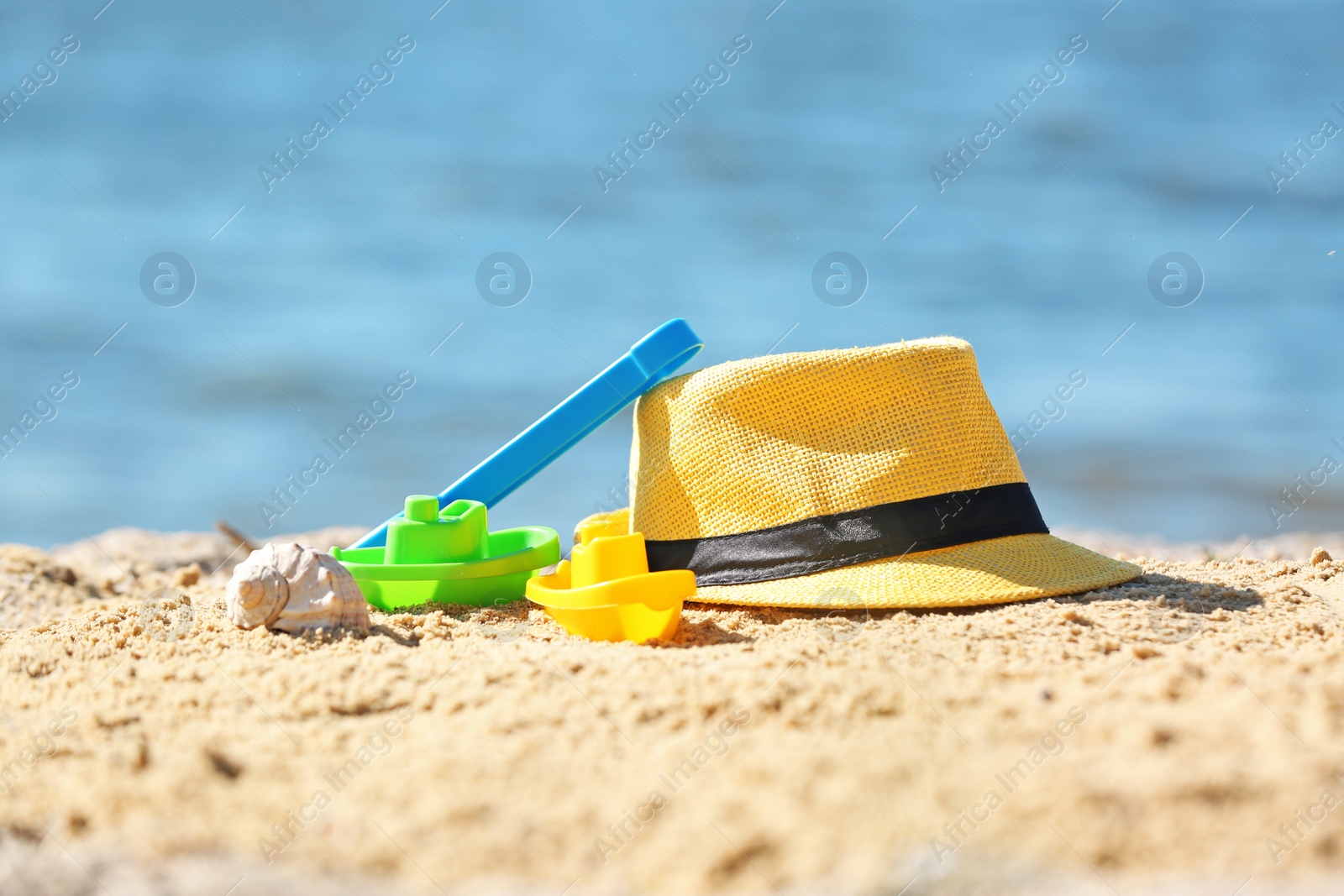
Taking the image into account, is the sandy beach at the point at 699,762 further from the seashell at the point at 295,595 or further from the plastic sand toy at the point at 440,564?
the plastic sand toy at the point at 440,564

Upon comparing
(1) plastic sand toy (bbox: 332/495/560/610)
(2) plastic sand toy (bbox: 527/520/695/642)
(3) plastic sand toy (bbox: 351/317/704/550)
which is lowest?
(2) plastic sand toy (bbox: 527/520/695/642)

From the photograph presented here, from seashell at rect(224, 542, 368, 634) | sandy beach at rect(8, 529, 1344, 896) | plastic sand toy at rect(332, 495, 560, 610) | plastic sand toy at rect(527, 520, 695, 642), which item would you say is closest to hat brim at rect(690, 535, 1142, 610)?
sandy beach at rect(8, 529, 1344, 896)

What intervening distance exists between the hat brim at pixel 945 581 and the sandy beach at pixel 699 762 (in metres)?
0.15

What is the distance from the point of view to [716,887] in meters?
1.59

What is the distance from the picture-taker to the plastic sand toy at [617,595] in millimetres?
2732

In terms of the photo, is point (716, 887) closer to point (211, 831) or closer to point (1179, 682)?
point (211, 831)

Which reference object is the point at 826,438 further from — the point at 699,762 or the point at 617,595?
A: the point at 699,762

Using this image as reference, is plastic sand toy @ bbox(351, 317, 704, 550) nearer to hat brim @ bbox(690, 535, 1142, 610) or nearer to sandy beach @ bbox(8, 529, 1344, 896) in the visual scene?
hat brim @ bbox(690, 535, 1142, 610)

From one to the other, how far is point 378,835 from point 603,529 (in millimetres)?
1893

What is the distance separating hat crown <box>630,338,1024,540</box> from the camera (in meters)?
3.12

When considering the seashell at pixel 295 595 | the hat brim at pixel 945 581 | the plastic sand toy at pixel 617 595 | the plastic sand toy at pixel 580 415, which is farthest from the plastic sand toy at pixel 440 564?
the hat brim at pixel 945 581

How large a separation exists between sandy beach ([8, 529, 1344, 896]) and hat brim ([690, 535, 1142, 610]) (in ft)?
0.50

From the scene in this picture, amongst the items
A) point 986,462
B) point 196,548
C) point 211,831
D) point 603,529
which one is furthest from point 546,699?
point 196,548

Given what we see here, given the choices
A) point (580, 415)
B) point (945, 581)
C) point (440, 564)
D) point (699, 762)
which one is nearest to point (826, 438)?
point (945, 581)
